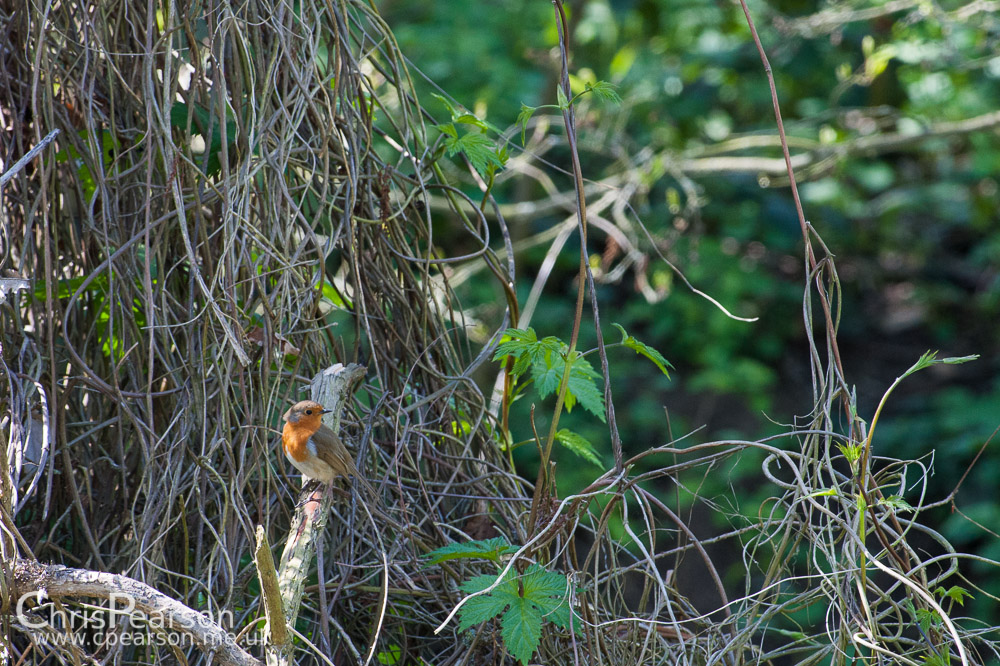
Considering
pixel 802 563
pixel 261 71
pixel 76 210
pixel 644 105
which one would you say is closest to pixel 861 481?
pixel 261 71

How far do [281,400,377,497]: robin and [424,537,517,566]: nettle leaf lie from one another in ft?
0.70

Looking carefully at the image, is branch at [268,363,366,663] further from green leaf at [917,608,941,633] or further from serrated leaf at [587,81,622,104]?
green leaf at [917,608,941,633]

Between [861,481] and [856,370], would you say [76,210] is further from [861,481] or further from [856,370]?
[856,370]

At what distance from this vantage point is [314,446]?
5.83ft

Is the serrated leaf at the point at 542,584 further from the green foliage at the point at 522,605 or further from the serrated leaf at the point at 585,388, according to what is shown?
the serrated leaf at the point at 585,388

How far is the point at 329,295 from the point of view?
7.34 feet

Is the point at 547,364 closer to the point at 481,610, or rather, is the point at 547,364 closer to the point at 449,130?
the point at 481,610

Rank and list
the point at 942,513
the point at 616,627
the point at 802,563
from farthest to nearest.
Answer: the point at 942,513, the point at 802,563, the point at 616,627

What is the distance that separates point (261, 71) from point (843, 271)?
5.92 meters

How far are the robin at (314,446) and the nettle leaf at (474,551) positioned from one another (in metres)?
0.21

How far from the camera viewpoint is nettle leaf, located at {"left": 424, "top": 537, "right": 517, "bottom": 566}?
5.54 ft

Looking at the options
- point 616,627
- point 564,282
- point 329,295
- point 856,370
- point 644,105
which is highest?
point 329,295

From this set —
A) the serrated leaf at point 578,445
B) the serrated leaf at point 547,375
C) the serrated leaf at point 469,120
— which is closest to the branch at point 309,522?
the serrated leaf at point 547,375

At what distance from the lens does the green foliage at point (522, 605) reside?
157cm
